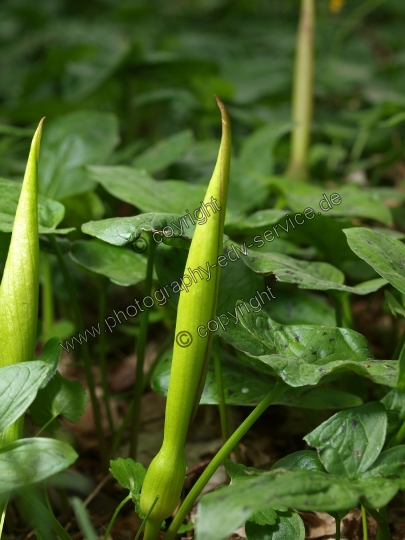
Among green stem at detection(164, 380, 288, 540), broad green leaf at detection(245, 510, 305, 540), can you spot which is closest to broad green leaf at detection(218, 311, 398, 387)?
green stem at detection(164, 380, 288, 540)

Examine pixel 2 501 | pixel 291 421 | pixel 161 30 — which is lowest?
pixel 291 421

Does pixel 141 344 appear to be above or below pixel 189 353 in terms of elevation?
below

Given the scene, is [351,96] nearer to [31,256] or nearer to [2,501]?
[31,256]

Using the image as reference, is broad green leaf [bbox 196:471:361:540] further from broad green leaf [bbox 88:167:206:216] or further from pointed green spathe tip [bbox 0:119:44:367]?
broad green leaf [bbox 88:167:206:216]

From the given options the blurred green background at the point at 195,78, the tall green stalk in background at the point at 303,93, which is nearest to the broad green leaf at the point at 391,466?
the blurred green background at the point at 195,78

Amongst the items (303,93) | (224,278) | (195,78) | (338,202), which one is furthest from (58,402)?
(195,78)

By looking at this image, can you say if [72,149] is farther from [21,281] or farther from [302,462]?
[302,462]

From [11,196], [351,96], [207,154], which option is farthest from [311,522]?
[351,96]
